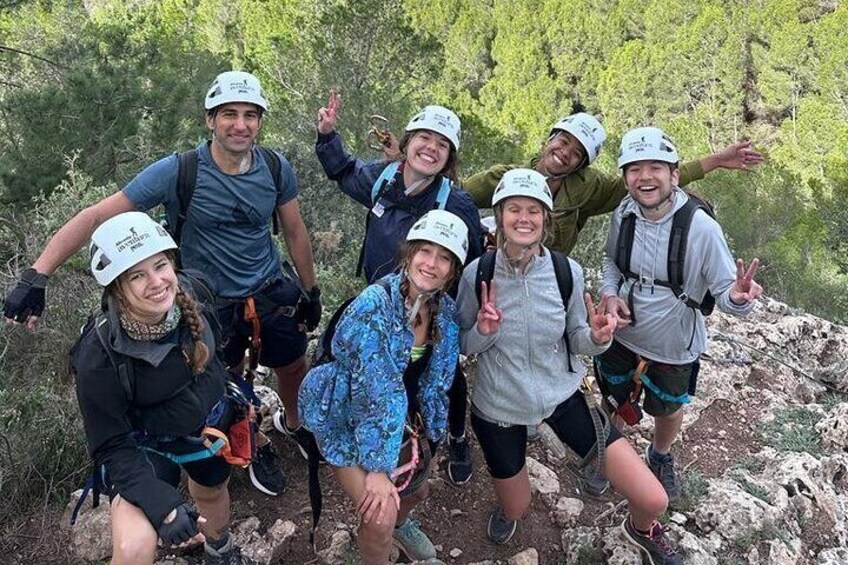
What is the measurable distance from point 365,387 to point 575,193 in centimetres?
163

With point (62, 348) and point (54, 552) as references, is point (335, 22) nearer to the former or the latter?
point (62, 348)

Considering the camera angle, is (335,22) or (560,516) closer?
(560,516)

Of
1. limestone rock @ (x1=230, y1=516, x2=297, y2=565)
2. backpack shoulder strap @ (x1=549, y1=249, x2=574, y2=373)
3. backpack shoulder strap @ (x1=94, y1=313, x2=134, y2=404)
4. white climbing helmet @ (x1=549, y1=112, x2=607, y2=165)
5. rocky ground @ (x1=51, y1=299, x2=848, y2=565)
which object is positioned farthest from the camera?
white climbing helmet @ (x1=549, y1=112, x2=607, y2=165)

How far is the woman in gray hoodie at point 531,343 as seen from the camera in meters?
2.63

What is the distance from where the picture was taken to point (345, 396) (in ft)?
7.84

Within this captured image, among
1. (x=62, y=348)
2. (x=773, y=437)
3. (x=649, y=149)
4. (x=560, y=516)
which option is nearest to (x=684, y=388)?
(x=560, y=516)

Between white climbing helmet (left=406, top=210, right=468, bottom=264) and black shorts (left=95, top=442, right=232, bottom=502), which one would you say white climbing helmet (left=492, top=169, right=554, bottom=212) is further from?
black shorts (left=95, top=442, right=232, bottom=502)

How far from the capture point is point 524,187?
2625 millimetres

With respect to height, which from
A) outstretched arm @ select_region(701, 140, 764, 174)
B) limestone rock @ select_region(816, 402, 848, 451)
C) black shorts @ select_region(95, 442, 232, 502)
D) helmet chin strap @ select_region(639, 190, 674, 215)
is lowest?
limestone rock @ select_region(816, 402, 848, 451)

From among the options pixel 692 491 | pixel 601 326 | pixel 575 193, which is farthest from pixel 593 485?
pixel 575 193

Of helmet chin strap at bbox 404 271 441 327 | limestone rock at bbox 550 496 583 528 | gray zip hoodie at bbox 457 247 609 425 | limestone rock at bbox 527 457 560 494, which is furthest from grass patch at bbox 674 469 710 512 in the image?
helmet chin strap at bbox 404 271 441 327

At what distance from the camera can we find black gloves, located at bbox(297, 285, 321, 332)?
324cm

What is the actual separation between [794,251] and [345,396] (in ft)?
49.7

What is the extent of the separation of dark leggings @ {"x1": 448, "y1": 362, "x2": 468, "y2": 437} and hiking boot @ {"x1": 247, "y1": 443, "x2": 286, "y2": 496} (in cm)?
94
